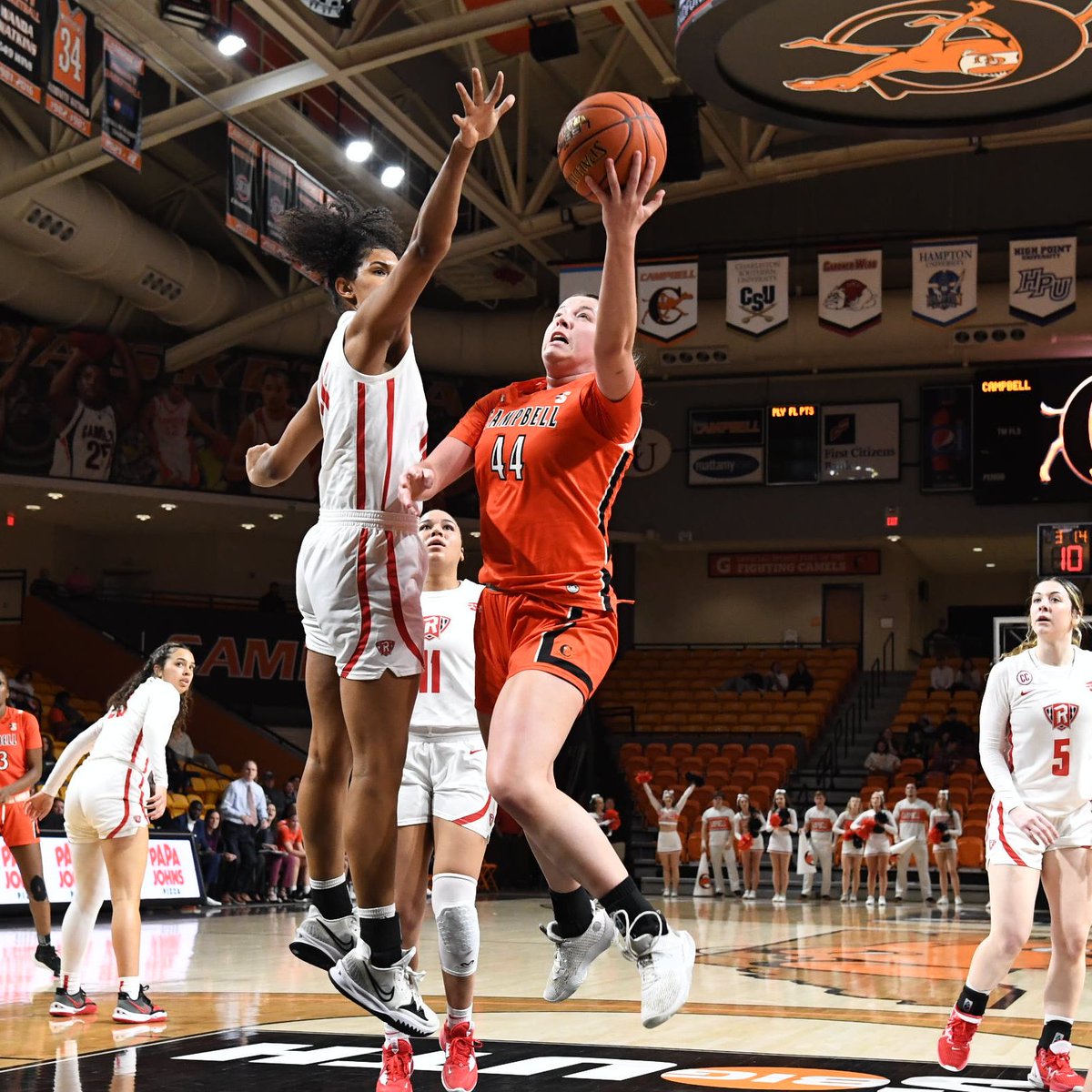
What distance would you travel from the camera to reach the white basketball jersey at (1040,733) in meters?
5.92

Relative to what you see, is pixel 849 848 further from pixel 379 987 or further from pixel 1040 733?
pixel 379 987

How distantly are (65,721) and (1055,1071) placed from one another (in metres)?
17.3

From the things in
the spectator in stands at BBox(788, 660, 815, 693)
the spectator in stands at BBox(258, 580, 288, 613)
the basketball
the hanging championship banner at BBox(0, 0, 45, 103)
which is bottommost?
the spectator in stands at BBox(788, 660, 815, 693)

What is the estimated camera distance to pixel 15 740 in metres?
9.30

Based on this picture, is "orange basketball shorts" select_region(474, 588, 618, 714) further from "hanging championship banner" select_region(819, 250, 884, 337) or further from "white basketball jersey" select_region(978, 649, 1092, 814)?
"hanging championship banner" select_region(819, 250, 884, 337)

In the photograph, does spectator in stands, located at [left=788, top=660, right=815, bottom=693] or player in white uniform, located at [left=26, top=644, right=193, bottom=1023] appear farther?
spectator in stands, located at [left=788, top=660, right=815, bottom=693]

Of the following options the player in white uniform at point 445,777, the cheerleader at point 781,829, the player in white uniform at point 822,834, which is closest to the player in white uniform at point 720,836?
the cheerleader at point 781,829

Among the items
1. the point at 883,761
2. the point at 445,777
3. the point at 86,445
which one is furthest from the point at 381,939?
the point at 86,445

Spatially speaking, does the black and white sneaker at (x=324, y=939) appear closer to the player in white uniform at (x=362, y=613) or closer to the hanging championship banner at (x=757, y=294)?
the player in white uniform at (x=362, y=613)

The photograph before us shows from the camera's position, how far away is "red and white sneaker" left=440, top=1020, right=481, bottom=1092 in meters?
5.11

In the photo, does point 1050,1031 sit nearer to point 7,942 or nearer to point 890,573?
point 7,942

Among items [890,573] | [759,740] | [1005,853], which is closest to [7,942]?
[1005,853]

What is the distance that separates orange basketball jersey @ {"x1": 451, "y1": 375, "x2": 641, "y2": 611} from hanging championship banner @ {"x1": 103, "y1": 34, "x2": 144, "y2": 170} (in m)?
11.5

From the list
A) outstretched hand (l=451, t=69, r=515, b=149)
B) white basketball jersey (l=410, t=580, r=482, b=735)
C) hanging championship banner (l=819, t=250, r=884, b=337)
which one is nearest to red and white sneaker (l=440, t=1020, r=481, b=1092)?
white basketball jersey (l=410, t=580, r=482, b=735)
